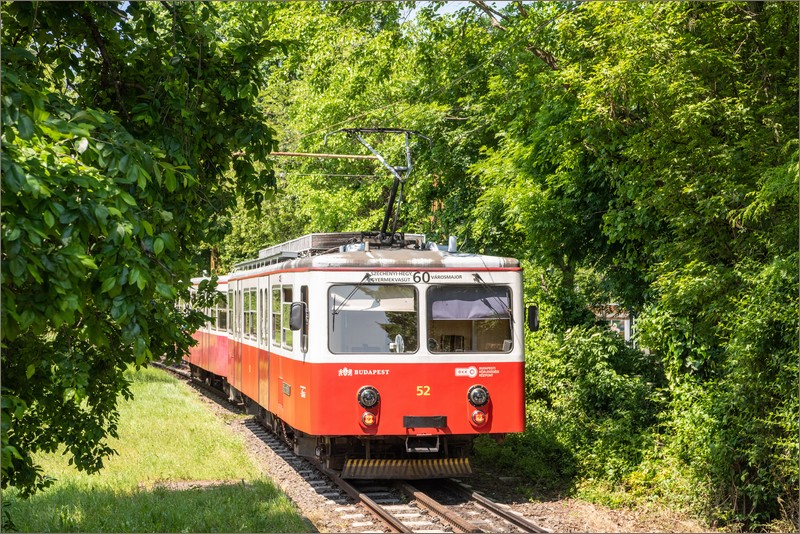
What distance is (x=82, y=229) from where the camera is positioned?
612 cm

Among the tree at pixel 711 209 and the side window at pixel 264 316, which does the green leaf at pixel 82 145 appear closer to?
the tree at pixel 711 209

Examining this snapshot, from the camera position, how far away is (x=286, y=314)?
1450 cm

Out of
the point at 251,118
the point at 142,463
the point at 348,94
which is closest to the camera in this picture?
the point at 251,118

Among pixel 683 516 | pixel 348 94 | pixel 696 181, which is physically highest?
pixel 348 94

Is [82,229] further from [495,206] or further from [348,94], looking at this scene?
[348,94]

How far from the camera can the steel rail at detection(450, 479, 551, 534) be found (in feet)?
34.8

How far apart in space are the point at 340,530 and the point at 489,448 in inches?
224

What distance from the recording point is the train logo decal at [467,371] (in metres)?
12.7

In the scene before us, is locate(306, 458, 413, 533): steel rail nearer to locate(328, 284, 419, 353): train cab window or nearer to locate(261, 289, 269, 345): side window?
locate(328, 284, 419, 353): train cab window

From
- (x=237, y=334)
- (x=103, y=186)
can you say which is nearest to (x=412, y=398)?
(x=103, y=186)

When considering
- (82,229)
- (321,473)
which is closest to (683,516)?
(321,473)

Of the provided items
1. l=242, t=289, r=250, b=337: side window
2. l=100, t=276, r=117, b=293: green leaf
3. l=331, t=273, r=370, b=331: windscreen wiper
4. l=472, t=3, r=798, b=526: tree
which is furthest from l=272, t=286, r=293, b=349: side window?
l=100, t=276, r=117, b=293: green leaf

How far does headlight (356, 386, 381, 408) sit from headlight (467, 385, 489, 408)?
1156 mm

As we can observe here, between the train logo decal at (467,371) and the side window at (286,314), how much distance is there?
2.68m
